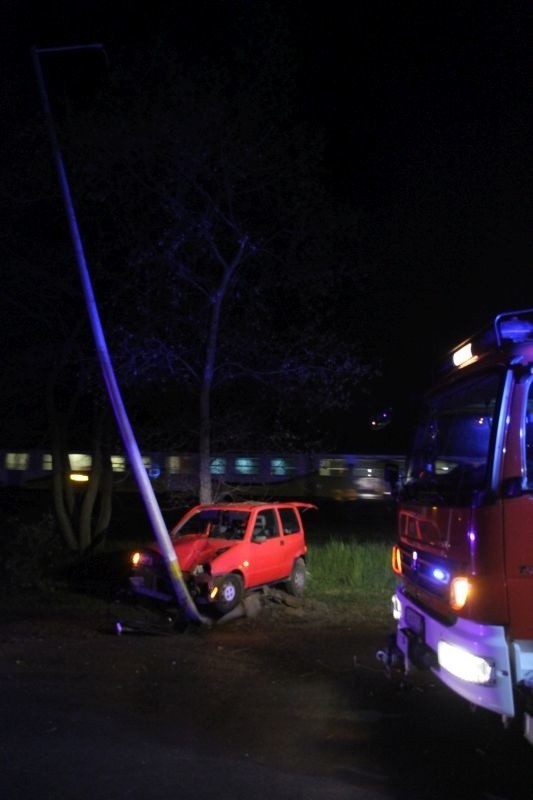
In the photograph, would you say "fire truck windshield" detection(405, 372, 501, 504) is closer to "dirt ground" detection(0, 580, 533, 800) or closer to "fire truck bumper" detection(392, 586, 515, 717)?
"fire truck bumper" detection(392, 586, 515, 717)

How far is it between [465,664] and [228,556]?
280 inches

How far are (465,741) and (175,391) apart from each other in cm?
1097

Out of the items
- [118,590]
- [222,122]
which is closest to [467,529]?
[118,590]

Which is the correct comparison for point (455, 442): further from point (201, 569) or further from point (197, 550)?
point (197, 550)

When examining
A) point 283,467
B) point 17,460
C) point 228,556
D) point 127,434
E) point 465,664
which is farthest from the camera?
point 17,460

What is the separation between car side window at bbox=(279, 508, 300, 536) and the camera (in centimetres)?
1391

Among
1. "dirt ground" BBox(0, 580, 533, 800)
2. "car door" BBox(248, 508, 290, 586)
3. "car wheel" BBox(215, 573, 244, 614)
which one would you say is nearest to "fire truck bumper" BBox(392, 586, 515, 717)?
"dirt ground" BBox(0, 580, 533, 800)

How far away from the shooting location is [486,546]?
500 centimetres

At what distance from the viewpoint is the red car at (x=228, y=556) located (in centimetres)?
1182

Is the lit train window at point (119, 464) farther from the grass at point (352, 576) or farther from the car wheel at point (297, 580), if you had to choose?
the car wheel at point (297, 580)

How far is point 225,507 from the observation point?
13.2 m

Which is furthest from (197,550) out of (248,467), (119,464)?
(248,467)

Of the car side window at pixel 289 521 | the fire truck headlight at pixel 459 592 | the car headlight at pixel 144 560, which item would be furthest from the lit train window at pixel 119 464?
the fire truck headlight at pixel 459 592

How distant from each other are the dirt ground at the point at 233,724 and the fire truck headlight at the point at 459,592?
1151 millimetres
